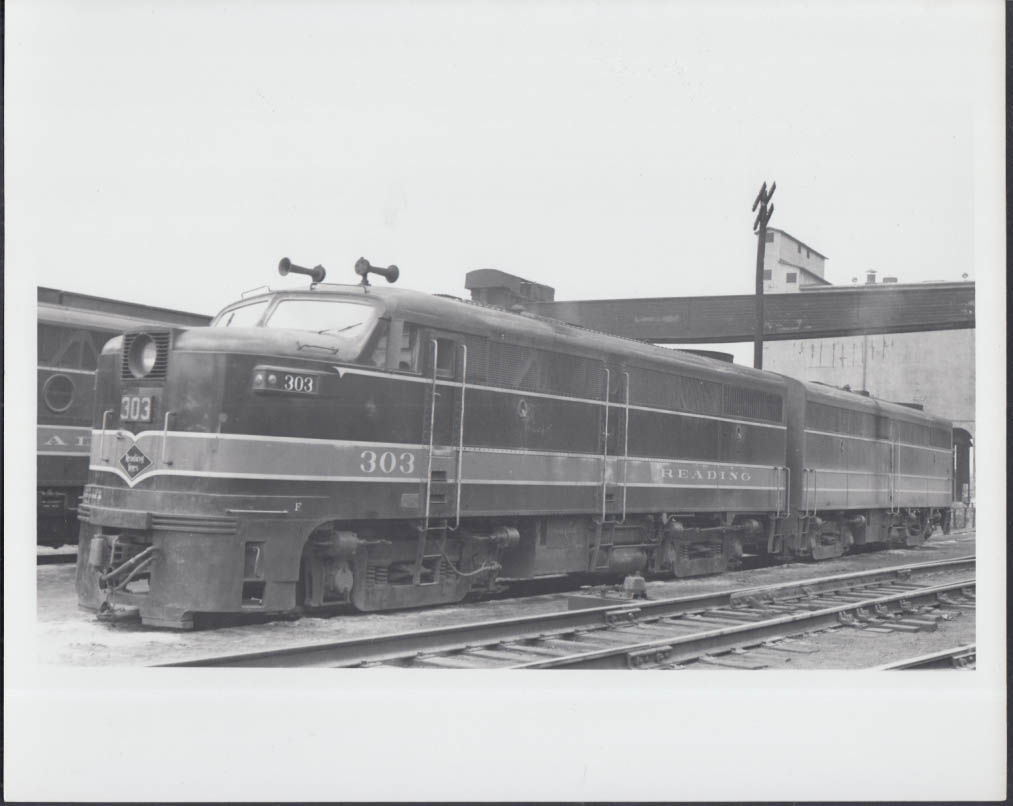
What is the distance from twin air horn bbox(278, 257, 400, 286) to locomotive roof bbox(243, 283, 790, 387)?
0.12 meters

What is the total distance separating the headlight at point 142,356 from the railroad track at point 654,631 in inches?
131

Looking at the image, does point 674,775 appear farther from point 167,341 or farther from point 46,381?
point 46,381

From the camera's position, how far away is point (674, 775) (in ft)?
21.7

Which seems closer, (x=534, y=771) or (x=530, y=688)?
(x=534, y=771)

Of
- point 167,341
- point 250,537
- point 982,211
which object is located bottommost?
point 250,537

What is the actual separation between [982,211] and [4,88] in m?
6.87

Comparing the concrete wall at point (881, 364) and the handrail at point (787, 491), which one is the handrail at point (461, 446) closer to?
the handrail at point (787, 491)

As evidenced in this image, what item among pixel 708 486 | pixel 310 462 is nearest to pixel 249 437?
pixel 310 462

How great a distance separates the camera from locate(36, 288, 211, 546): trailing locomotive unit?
12906 mm

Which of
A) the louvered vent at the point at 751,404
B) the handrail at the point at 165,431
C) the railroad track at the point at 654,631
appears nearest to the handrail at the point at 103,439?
the handrail at the point at 165,431

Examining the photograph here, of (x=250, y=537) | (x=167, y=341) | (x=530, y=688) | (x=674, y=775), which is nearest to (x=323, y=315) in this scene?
(x=167, y=341)

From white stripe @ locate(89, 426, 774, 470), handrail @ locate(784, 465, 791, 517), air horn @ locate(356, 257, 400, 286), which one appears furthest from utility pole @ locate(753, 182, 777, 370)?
air horn @ locate(356, 257, 400, 286)

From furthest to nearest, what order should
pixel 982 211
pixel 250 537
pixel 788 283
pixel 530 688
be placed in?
pixel 788 283
pixel 250 537
pixel 982 211
pixel 530 688

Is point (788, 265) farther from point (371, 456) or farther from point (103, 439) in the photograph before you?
point (103, 439)
